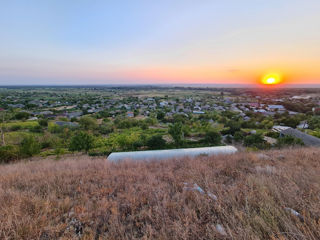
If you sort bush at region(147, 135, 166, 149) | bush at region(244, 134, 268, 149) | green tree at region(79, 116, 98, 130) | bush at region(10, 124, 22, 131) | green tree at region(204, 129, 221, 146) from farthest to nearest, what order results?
green tree at region(79, 116, 98, 130) → bush at region(10, 124, 22, 131) → green tree at region(204, 129, 221, 146) → bush at region(147, 135, 166, 149) → bush at region(244, 134, 268, 149)

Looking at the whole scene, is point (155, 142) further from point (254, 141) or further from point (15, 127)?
point (15, 127)

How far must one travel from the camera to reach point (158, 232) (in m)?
1.66

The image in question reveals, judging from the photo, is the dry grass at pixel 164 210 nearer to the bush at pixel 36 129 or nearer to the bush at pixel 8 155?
the bush at pixel 8 155

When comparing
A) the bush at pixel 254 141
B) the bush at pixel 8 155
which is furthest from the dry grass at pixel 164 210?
the bush at pixel 254 141

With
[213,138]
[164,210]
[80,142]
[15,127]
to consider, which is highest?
[164,210]

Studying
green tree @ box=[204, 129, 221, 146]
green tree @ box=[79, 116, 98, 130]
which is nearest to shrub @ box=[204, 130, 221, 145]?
green tree @ box=[204, 129, 221, 146]

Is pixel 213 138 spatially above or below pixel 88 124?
below

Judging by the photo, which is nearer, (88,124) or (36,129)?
(36,129)

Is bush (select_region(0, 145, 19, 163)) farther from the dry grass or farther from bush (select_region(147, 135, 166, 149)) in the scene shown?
bush (select_region(147, 135, 166, 149))

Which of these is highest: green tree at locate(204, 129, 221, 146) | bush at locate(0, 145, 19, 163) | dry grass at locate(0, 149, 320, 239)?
dry grass at locate(0, 149, 320, 239)

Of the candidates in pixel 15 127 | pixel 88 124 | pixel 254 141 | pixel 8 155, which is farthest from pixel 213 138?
pixel 15 127

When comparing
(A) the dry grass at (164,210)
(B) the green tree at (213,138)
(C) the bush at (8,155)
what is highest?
(A) the dry grass at (164,210)

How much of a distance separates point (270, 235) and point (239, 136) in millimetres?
17397

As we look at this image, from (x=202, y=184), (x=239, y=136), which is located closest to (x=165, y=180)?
(x=202, y=184)
